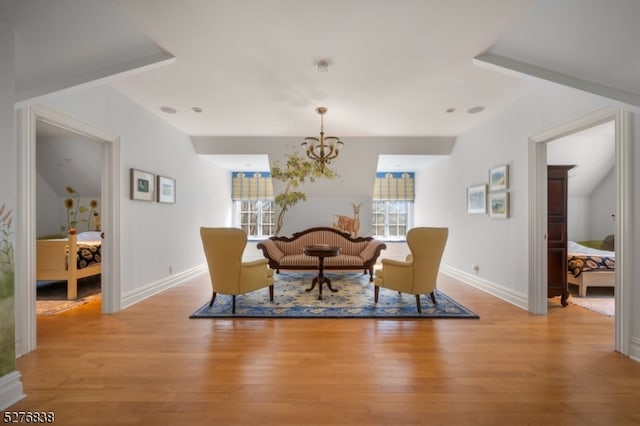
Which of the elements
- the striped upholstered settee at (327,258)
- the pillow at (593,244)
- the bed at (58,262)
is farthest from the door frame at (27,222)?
the pillow at (593,244)

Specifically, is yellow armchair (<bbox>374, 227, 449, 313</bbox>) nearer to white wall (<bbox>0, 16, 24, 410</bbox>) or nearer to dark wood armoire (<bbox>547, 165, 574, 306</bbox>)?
dark wood armoire (<bbox>547, 165, 574, 306</bbox>)

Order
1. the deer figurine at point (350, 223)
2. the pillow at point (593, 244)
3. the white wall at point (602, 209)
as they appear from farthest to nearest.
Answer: the deer figurine at point (350, 223), the white wall at point (602, 209), the pillow at point (593, 244)

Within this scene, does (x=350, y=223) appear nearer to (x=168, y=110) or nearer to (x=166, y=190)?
(x=166, y=190)

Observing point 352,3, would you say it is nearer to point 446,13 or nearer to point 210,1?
point 446,13

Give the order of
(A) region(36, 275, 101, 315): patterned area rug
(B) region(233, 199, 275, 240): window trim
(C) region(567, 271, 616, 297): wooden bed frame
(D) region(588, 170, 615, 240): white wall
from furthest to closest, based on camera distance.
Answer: (B) region(233, 199, 275, 240): window trim → (D) region(588, 170, 615, 240): white wall → (C) region(567, 271, 616, 297): wooden bed frame → (A) region(36, 275, 101, 315): patterned area rug

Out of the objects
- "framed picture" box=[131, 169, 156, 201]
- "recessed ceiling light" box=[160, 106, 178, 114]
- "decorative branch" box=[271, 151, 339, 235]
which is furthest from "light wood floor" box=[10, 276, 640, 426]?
"recessed ceiling light" box=[160, 106, 178, 114]

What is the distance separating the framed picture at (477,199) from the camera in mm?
4402

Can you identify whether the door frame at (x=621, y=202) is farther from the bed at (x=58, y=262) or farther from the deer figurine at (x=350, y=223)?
the bed at (x=58, y=262)

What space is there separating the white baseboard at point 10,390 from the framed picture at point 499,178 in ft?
17.2

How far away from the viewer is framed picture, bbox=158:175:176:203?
4316 mm

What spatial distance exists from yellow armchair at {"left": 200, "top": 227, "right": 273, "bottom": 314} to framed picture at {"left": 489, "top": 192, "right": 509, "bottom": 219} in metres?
3.57

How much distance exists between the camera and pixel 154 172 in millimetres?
4230

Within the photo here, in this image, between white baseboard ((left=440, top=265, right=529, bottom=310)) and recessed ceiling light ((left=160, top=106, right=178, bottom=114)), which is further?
recessed ceiling light ((left=160, top=106, right=178, bottom=114))

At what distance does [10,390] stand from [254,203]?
Answer: 6.50m
